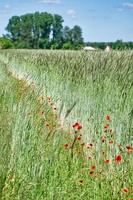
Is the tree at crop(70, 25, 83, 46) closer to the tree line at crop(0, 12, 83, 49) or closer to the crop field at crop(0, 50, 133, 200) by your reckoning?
the tree line at crop(0, 12, 83, 49)

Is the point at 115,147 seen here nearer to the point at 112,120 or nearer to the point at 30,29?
the point at 112,120

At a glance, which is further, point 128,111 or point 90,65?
point 90,65

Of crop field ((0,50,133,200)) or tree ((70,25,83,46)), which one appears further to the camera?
tree ((70,25,83,46))

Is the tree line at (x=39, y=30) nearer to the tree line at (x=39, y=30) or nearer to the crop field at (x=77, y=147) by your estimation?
→ the tree line at (x=39, y=30)

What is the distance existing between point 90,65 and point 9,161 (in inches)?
217

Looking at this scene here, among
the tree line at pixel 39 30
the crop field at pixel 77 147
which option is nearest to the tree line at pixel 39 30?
the tree line at pixel 39 30

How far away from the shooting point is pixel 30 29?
15712 centimetres

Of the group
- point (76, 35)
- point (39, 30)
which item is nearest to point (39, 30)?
point (39, 30)

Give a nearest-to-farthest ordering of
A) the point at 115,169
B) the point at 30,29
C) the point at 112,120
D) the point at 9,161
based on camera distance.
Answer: the point at 9,161 < the point at 115,169 < the point at 112,120 < the point at 30,29

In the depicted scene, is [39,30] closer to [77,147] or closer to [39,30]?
[39,30]

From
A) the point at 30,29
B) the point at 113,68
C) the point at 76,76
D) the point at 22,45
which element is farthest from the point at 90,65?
the point at 30,29

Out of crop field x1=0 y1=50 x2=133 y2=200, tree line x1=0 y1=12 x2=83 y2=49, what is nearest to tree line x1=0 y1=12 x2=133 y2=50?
tree line x1=0 y1=12 x2=83 y2=49

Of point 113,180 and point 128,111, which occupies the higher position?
point 128,111

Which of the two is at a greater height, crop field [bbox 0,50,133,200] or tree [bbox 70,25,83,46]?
tree [bbox 70,25,83,46]
